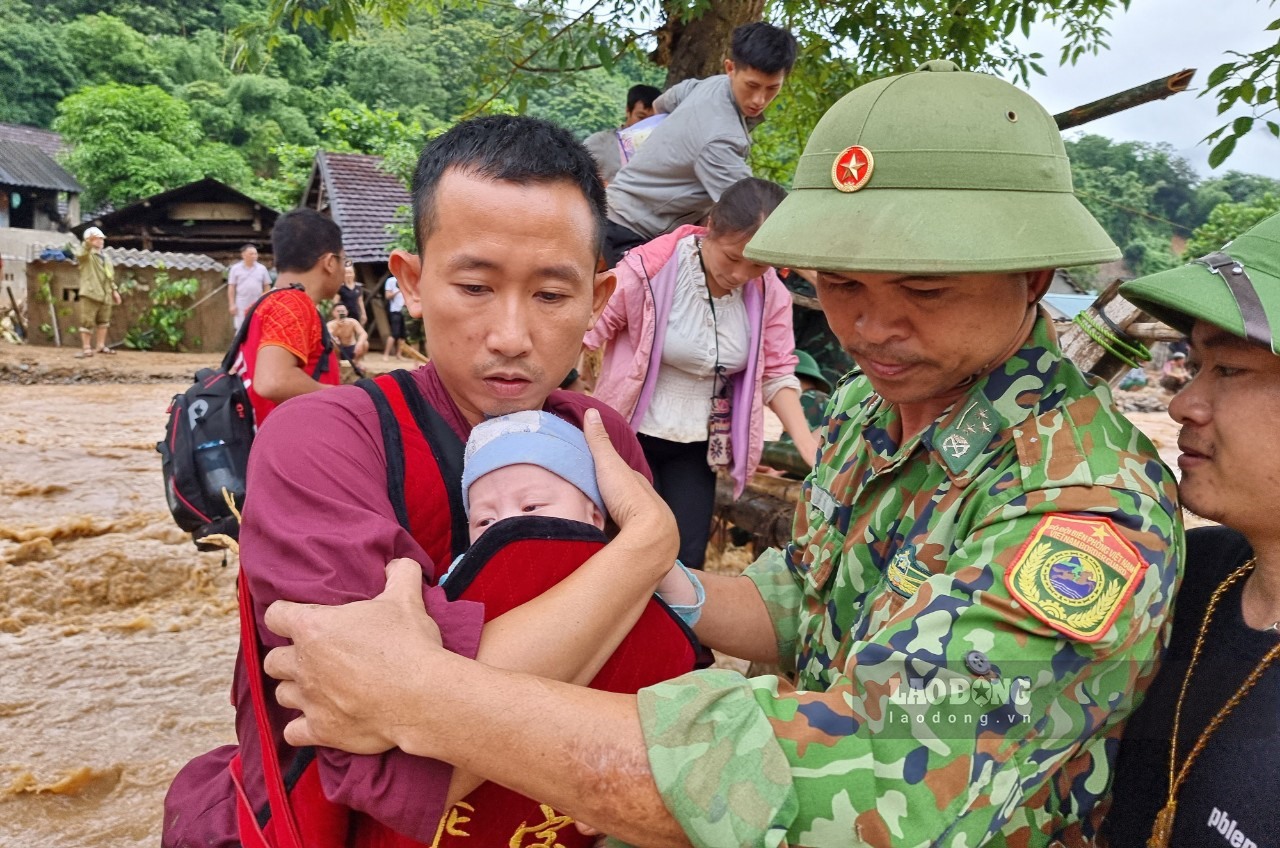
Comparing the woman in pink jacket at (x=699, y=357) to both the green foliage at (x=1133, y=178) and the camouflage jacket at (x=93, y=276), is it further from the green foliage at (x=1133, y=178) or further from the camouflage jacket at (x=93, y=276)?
the camouflage jacket at (x=93, y=276)

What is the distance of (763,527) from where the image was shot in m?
4.75

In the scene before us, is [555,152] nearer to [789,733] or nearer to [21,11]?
[789,733]

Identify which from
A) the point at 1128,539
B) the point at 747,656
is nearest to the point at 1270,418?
the point at 1128,539

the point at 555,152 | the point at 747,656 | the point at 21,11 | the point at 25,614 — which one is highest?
the point at 21,11

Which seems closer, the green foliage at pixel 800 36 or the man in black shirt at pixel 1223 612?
the man in black shirt at pixel 1223 612

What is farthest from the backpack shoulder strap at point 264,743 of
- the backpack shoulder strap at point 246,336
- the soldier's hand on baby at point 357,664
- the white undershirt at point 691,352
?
the backpack shoulder strap at point 246,336

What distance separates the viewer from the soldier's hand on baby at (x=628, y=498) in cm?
154

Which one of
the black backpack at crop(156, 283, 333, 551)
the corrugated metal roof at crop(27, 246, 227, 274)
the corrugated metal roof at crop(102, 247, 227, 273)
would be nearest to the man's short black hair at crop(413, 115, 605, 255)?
the black backpack at crop(156, 283, 333, 551)

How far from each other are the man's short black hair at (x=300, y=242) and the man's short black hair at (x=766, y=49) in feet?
7.23

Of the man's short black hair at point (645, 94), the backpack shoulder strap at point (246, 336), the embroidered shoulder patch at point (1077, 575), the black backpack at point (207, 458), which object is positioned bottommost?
the black backpack at point (207, 458)

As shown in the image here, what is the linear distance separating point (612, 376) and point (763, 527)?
1212 millimetres

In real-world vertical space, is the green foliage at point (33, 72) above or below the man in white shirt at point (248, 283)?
above

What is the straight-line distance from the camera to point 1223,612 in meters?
1.48

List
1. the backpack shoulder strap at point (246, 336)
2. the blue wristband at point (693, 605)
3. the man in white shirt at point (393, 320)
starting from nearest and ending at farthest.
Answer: the blue wristband at point (693, 605)
the backpack shoulder strap at point (246, 336)
the man in white shirt at point (393, 320)
